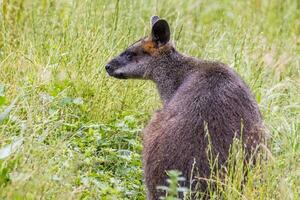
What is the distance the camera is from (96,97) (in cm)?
709

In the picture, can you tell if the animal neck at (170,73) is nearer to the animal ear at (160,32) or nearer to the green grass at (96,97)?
the animal ear at (160,32)

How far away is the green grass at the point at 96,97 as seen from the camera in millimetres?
5199

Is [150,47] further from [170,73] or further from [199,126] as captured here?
[199,126]

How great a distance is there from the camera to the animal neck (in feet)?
21.6

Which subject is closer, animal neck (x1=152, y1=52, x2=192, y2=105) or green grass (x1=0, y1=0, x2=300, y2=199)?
green grass (x1=0, y1=0, x2=300, y2=199)

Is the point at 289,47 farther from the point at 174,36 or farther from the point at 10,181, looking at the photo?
the point at 10,181

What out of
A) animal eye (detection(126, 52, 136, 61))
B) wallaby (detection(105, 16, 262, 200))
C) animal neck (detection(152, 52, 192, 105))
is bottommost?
wallaby (detection(105, 16, 262, 200))

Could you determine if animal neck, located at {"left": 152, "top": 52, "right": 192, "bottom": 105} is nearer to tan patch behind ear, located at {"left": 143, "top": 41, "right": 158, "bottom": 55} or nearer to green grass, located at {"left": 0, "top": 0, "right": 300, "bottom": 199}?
tan patch behind ear, located at {"left": 143, "top": 41, "right": 158, "bottom": 55}

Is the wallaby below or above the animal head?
below

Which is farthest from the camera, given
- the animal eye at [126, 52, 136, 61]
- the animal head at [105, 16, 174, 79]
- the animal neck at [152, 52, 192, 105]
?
the animal eye at [126, 52, 136, 61]

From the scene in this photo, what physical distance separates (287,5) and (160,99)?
4.66 m

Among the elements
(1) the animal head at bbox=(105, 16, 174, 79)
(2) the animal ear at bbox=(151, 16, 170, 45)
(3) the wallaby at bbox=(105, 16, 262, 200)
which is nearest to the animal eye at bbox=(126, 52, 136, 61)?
(1) the animal head at bbox=(105, 16, 174, 79)

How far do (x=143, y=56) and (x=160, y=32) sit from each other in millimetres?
284

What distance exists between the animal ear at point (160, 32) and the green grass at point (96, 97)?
0.61m
